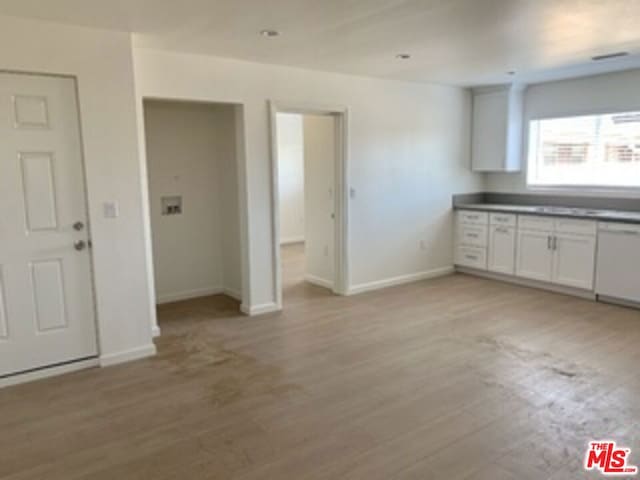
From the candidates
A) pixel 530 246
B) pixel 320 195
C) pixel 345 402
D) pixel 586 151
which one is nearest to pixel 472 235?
pixel 530 246

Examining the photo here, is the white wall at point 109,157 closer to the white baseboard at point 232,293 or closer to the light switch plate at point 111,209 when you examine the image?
the light switch plate at point 111,209

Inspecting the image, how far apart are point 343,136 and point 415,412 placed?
327 centimetres

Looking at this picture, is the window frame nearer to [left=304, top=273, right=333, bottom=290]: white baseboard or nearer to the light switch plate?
[left=304, top=273, right=333, bottom=290]: white baseboard

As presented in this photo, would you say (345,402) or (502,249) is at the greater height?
(502,249)

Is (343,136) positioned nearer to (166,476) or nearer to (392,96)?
(392,96)

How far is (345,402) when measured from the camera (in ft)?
10.0

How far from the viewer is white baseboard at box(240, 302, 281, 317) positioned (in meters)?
4.86

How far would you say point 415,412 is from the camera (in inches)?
115

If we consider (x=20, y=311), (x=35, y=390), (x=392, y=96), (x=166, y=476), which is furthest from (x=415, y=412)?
(x=392, y=96)

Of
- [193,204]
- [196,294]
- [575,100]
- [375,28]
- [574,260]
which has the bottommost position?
[196,294]

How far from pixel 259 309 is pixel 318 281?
1394 mm

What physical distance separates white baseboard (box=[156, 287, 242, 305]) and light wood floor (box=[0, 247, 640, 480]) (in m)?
0.71

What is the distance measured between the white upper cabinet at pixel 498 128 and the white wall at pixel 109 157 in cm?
457

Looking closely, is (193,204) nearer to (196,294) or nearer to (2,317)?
(196,294)
